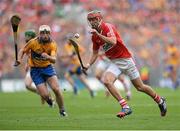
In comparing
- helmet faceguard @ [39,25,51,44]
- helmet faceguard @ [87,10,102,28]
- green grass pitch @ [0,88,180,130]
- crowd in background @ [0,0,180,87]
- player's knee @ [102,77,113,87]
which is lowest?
crowd in background @ [0,0,180,87]

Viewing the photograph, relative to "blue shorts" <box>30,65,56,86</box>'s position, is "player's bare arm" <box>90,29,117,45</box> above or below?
above

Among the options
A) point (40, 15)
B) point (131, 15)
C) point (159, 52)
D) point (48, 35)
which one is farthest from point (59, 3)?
point (48, 35)

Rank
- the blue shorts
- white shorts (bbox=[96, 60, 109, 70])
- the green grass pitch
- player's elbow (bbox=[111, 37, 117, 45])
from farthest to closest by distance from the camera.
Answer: white shorts (bbox=[96, 60, 109, 70])
the blue shorts
player's elbow (bbox=[111, 37, 117, 45])
the green grass pitch

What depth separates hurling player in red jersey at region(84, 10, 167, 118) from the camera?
728 inches

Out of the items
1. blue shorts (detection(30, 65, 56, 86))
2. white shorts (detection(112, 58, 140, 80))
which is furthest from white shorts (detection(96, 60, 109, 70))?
A: white shorts (detection(112, 58, 140, 80))

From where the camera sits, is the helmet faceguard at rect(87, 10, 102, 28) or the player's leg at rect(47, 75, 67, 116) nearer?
the helmet faceguard at rect(87, 10, 102, 28)

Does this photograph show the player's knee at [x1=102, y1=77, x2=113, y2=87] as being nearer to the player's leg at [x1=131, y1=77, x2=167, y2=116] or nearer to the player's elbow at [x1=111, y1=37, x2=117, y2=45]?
the player's leg at [x1=131, y1=77, x2=167, y2=116]

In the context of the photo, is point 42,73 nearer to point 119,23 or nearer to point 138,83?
point 138,83

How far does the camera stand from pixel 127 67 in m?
18.9

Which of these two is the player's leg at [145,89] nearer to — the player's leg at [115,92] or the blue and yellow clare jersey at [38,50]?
the player's leg at [115,92]

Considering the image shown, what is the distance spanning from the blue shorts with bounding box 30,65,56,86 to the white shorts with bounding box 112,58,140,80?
1.93 meters

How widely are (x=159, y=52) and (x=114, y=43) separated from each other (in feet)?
128

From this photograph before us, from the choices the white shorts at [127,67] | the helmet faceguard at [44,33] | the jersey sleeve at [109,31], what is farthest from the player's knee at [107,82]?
the helmet faceguard at [44,33]

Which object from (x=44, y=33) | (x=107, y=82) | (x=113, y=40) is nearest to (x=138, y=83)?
(x=107, y=82)
